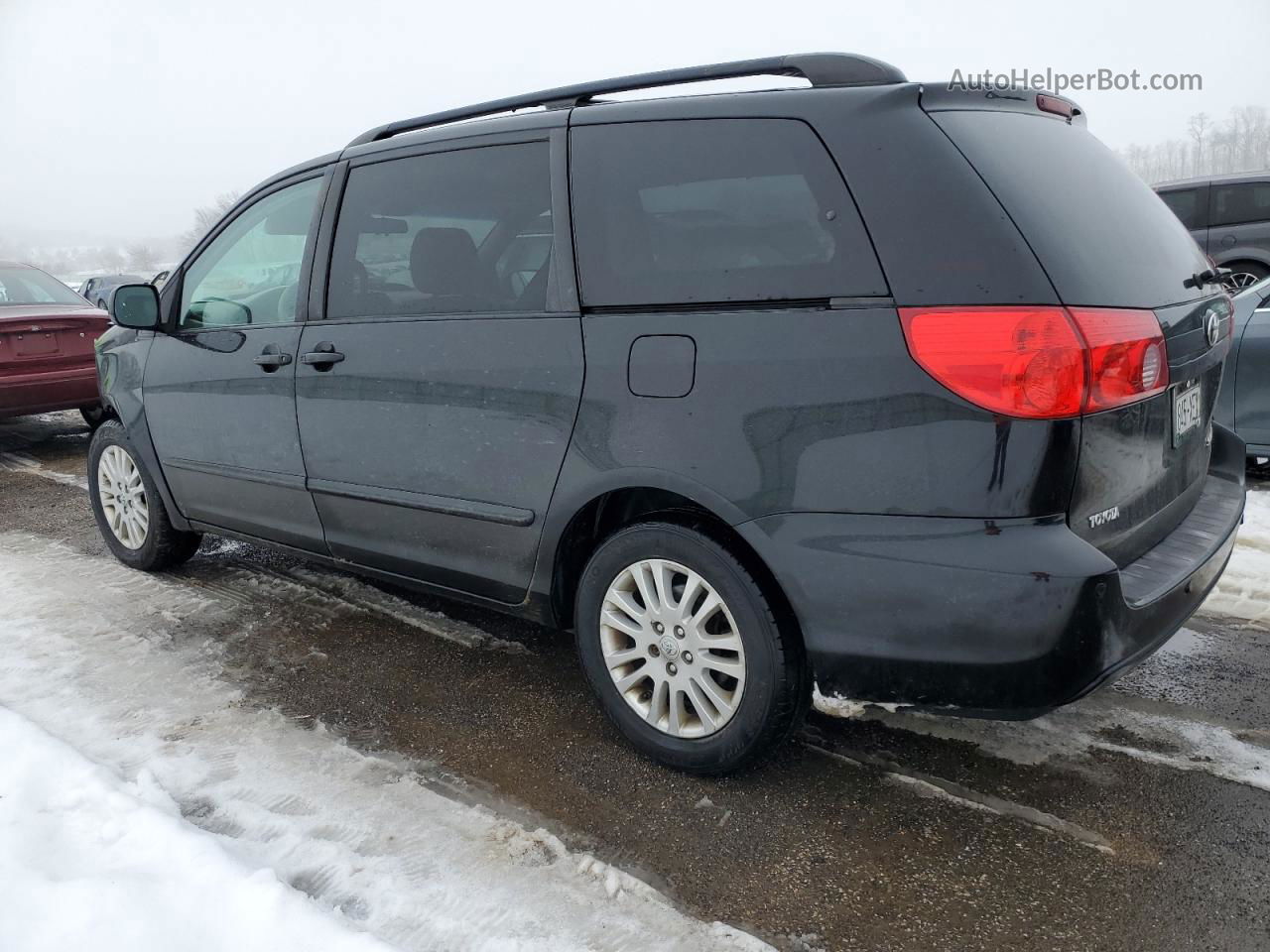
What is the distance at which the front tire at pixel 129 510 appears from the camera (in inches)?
171

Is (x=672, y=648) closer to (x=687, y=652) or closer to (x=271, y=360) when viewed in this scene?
(x=687, y=652)

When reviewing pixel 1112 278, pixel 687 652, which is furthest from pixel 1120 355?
pixel 687 652

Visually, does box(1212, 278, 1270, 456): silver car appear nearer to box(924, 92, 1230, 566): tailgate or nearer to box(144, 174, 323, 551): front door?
box(924, 92, 1230, 566): tailgate

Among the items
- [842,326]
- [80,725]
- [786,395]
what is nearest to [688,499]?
[786,395]

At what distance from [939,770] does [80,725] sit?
2.50 meters

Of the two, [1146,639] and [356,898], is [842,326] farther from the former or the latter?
[356,898]

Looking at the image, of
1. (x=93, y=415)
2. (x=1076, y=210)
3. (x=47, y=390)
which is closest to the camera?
(x=1076, y=210)

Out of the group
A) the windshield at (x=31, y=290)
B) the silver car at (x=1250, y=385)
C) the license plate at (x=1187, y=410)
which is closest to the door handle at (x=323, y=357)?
the license plate at (x=1187, y=410)

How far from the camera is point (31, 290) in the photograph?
7.97m

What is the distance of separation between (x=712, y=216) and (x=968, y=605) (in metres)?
1.11

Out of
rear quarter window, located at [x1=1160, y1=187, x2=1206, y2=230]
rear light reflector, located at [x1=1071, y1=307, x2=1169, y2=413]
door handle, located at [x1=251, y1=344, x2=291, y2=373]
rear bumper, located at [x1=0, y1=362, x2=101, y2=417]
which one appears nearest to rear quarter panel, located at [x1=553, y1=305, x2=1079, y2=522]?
rear light reflector, located at [x1=1071, y1=307, x2=1169, y2=413]

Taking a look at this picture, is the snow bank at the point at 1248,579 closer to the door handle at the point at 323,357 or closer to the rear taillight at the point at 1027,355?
the rear taillight at the point at 1027,355

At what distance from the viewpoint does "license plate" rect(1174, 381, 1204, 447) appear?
7.89 ft

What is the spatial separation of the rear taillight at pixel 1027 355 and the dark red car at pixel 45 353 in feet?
23.1
